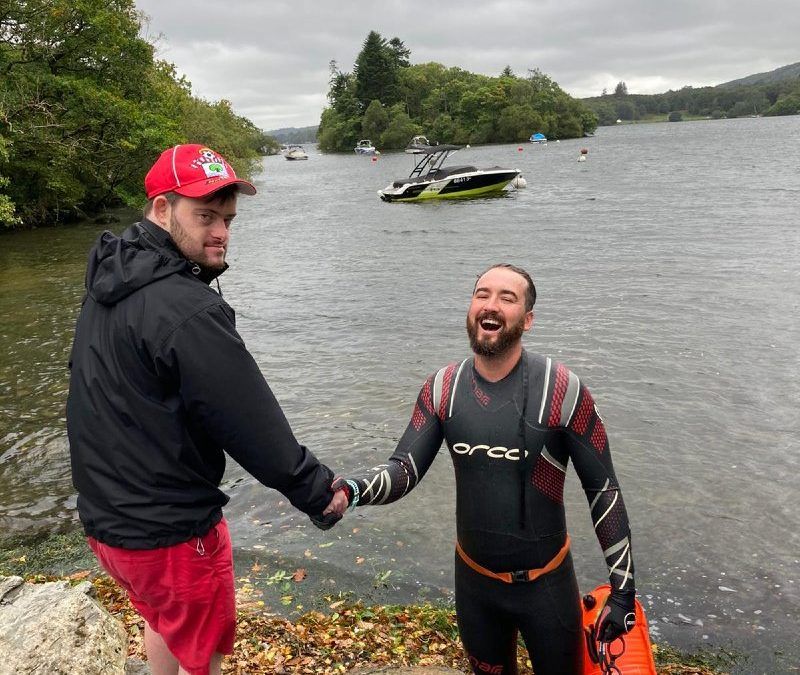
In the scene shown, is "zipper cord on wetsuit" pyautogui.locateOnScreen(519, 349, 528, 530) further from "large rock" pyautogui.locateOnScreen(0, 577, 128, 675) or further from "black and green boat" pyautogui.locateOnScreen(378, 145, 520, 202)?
"black and green boat" pyautogui.locateOnScreen(378, 145, 520, 202)

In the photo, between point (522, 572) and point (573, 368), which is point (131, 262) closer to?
point (522, 572)

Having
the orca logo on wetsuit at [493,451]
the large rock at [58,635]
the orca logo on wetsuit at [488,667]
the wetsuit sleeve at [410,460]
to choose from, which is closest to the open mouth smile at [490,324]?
the wetsuit sleeve at [410,460]

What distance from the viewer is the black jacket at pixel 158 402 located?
8.55 ft

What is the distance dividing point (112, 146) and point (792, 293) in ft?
90.4

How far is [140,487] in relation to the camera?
2.75m

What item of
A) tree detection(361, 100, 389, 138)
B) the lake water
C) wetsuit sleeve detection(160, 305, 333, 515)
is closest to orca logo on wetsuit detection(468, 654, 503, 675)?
wetsuit sleeve detection(160, 305, 333, 515)

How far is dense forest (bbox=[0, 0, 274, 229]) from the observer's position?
84.0 feet

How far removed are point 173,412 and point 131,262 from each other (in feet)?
2.08

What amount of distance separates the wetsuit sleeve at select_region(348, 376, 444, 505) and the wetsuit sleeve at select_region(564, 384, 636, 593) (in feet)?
2.50

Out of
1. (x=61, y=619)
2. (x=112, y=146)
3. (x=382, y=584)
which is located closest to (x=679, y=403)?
(x=382, y=584)

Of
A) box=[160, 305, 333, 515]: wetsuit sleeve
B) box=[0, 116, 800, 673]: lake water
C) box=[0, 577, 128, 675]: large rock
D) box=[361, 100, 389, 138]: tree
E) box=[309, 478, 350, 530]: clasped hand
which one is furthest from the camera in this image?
box=[361, 100, 389, 138]: tree

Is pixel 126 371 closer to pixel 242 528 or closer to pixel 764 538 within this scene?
pixel 242 528

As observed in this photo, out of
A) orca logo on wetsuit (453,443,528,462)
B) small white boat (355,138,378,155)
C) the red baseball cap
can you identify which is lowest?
orca logo on wetsuit (453,443,528,462)

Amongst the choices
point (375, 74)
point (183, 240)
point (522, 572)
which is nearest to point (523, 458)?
point (522, 572)
